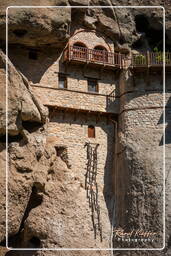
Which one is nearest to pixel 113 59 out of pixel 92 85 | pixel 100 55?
pixel 100 55

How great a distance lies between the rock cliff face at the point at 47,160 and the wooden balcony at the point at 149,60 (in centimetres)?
89

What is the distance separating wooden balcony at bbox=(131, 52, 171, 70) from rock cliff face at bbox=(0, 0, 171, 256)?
2.91ft

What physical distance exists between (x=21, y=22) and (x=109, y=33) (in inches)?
254

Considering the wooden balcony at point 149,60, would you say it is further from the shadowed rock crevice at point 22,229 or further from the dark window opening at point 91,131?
the shadowed rock crevice at point 22,229

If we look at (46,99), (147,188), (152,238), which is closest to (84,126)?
(46,99)

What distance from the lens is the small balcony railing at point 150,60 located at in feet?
93.5

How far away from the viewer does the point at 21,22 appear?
2636 cm

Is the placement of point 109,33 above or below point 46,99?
above

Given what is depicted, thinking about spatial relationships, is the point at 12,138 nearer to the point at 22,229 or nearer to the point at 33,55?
the point at 22,229

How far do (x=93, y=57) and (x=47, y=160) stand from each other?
7.21 meters

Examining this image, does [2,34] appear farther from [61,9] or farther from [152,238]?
[152,238]

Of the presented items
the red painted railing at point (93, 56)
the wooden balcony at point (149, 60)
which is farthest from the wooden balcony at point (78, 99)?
the wooden balcony at point (149, 60)

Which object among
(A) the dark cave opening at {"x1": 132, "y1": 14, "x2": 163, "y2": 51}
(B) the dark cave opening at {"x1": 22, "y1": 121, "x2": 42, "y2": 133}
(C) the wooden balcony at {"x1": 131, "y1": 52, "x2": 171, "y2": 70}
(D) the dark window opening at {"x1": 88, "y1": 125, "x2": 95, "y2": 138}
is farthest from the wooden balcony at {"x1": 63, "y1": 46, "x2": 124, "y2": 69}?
(B) the dark cave opening at {"x1": 22, "y1": 121, "x2": 42, "y2": 133}

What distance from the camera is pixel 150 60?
29.3 meters
